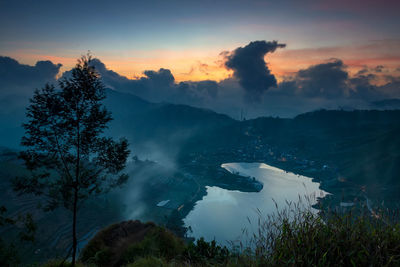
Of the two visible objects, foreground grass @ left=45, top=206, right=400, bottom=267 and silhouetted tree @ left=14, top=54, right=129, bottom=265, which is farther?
silhouetted tree @ left=14, top=54, right=129, bottom=265

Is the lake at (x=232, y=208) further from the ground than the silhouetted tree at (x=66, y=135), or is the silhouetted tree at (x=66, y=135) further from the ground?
the silhouetted tree at (x=66, y=135)

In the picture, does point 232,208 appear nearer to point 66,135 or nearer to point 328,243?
point 66,135

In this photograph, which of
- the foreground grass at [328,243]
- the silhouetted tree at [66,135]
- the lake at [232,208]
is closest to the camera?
the foreground grass at [328,243]

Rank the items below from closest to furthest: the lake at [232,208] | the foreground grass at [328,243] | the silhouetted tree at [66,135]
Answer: the foreground grass at [328,243], the silhouetted tree at [66,135], the lake at [232,208]

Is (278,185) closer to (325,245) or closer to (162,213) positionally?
(162,213)

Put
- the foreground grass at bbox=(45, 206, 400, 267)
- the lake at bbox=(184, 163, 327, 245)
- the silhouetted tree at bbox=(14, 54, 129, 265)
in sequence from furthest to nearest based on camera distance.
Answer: the lake at bbox=(184, 163, 327, 245), the silhouetted tree at bbox=(14, 54, 129, 265), the foreground grass at bbox=(45, 206, 400, 267)

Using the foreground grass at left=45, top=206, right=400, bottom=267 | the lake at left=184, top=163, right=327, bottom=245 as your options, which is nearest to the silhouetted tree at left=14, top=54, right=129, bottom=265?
the foreground grass at left=45, top=206, right=400, bottom=267

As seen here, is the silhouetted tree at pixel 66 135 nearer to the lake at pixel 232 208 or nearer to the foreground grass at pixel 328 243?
the foreground grass at pixel 328 243

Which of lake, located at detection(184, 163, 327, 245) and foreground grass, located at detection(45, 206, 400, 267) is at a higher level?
foreground grass, located at detection(45, 206, 400, 267)

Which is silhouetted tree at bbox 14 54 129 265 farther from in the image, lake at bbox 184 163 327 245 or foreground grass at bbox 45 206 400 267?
lake at bbox 184 163 327 245

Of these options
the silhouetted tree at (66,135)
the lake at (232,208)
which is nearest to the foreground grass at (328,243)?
the silhouetted tree at (66,135)

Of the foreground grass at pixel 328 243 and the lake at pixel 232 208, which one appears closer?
the foreground grass at pixel 328 243
